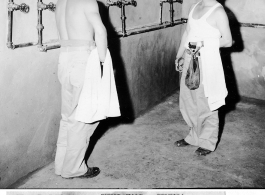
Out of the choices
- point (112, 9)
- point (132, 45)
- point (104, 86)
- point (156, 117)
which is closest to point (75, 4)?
point (104, 86)

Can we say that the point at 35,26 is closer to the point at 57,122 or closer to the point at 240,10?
the point at 57,122

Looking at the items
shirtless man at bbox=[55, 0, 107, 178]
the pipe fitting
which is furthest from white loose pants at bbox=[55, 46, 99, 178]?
the pipe fitting

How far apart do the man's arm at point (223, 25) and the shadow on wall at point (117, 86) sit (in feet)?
4.29

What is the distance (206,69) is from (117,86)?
135 cm

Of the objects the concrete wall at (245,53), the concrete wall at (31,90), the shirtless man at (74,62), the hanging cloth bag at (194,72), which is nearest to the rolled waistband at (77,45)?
the shirtless man at (74,62)

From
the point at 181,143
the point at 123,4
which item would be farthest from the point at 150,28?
the point at 181,143

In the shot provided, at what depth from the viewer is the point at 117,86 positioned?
3949 mm

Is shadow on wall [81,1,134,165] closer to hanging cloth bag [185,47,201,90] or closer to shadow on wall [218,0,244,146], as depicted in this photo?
hanging cloth bag [185,47,201,90]

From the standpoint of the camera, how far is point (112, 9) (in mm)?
3564

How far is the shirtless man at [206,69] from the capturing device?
2982 millimetres

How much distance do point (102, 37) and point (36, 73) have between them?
0.78 meters

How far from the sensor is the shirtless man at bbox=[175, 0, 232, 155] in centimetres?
298

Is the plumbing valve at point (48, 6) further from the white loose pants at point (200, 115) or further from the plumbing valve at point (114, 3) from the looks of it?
the white loose pants at point (200, 115)

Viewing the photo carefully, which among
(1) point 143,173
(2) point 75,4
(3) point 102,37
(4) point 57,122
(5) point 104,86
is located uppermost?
(2) point 75,4
